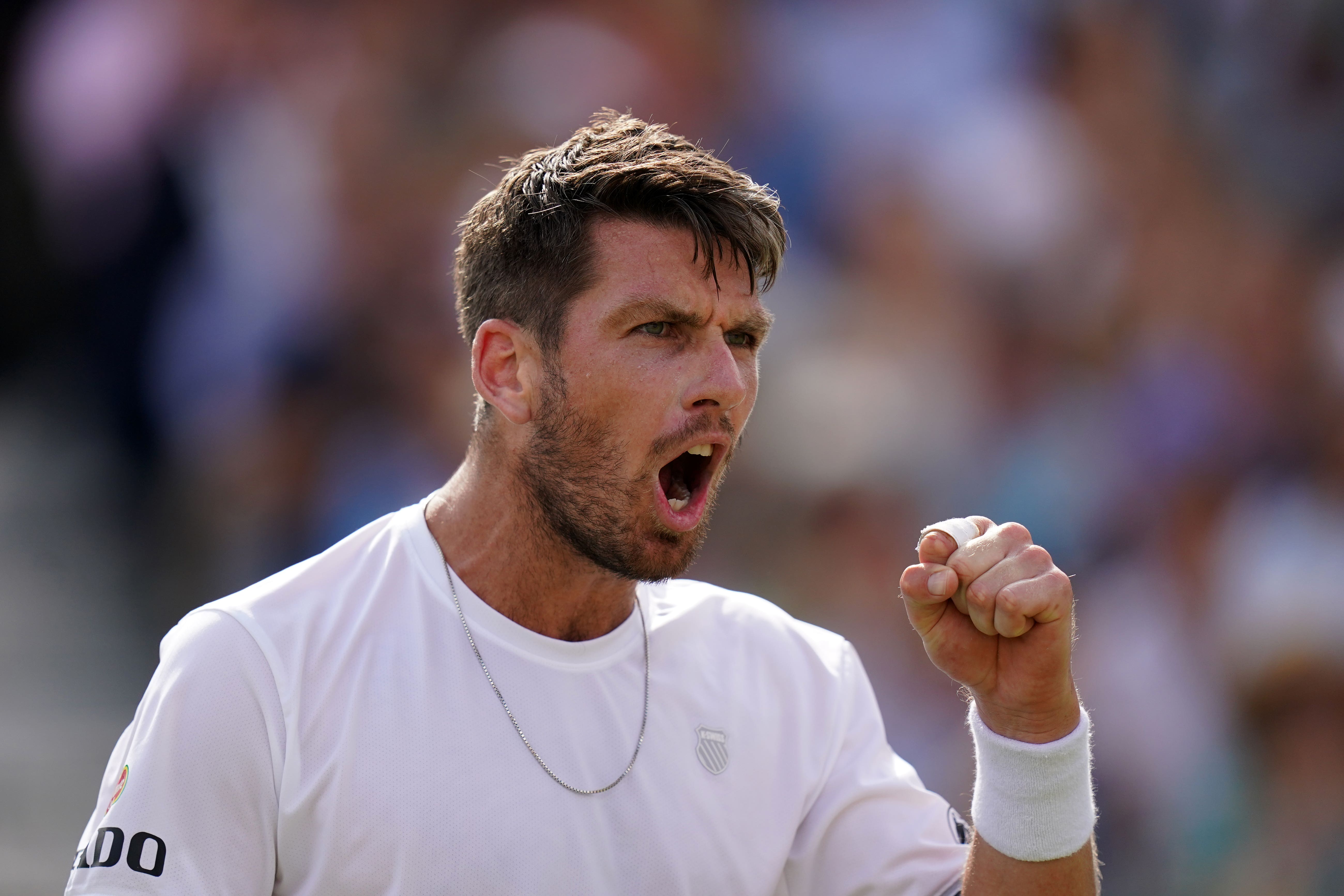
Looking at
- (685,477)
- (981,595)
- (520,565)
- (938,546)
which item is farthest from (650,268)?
(981,595)

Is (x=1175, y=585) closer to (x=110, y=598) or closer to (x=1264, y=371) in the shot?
(x=1264, y=371)

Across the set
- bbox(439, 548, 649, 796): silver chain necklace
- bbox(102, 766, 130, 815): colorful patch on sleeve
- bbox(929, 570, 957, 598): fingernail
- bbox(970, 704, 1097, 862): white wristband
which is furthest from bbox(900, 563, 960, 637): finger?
bbox(102, 766, 130, 815): colorful patch on sleeve

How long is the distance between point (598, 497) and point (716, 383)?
31 centimetres

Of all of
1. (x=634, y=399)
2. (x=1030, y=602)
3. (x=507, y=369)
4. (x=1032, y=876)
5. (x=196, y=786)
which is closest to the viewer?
(x=196, y=786)

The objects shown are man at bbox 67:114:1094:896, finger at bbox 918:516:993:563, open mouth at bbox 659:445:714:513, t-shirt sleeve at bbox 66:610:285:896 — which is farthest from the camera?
open mouth at bbox 659:445:714:513

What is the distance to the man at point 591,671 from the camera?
2020 millimetres

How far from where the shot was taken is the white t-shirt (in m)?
1.97

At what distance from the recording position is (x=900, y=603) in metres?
4.67

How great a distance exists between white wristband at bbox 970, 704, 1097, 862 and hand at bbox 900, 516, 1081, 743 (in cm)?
4

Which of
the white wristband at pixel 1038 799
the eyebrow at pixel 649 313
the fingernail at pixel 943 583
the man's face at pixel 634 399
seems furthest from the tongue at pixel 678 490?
the white wristband at pixel 1038 799

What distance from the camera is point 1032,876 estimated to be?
219cm

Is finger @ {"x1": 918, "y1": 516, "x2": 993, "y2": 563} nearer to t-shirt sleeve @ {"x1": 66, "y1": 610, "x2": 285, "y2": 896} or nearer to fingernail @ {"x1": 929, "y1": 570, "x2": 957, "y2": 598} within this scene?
fingernail @ {"x1": 929, "y1": 570, "x2": 957, "y2": 598}

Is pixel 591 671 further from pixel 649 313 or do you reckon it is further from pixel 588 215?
pixel 588 215

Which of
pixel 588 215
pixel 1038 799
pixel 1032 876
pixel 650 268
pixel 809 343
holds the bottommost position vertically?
pixel 1032 876
